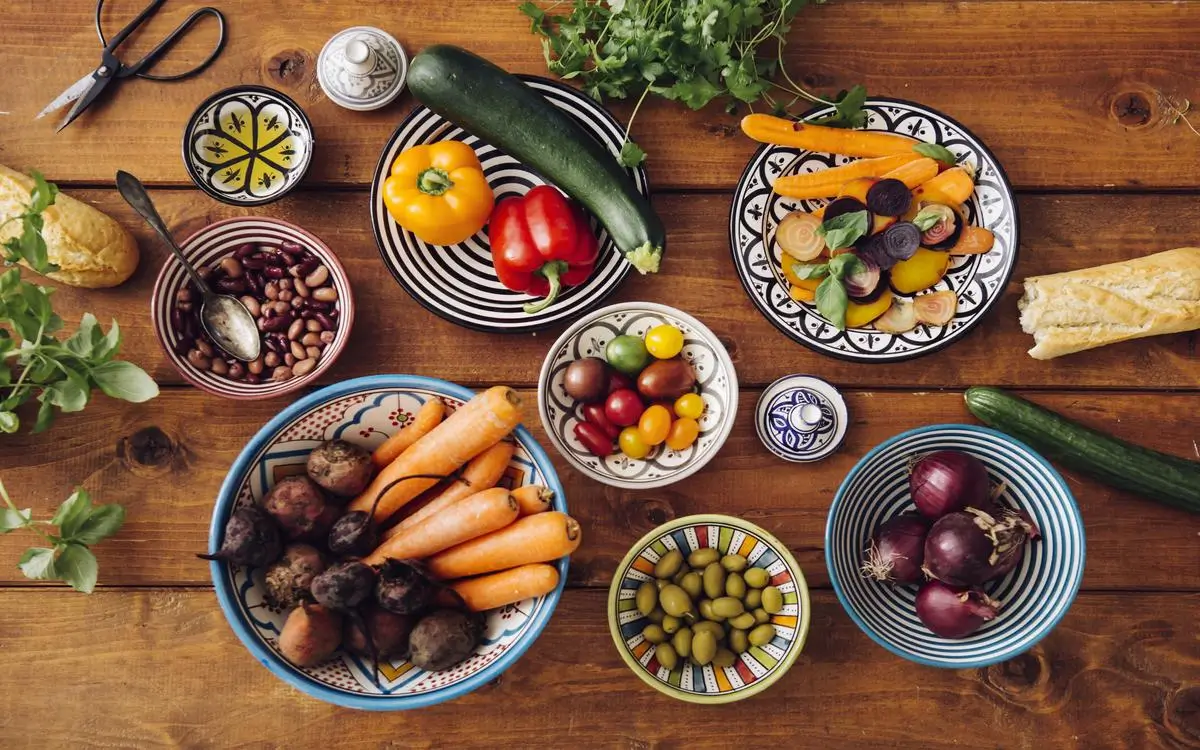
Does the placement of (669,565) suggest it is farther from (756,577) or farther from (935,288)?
(935,288)

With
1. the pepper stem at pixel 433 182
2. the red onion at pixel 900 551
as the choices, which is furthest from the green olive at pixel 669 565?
the pepper stem at pixel 433 182

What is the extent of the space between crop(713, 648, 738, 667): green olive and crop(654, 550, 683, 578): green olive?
151 mm

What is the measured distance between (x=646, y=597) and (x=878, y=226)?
0.76m

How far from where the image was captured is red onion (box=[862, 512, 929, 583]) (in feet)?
4.45

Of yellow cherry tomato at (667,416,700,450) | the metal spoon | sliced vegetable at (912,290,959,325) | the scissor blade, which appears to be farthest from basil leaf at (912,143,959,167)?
the scissor blade

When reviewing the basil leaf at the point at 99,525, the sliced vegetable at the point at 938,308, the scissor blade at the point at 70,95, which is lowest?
the basil leaf at the point at 99,525

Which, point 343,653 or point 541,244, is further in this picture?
point 541,244

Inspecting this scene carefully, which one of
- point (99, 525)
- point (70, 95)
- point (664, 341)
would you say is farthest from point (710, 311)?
point (70, 95)

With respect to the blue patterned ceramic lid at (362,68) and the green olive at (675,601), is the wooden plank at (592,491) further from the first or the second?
the blue patterned ceramic lid at (362,68)

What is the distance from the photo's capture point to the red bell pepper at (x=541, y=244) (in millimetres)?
1374

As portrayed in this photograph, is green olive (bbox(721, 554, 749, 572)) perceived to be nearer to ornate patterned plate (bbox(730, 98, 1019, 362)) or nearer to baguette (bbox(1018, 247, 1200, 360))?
ornate patterned plate (bbox(730, 98, 1019, 362))

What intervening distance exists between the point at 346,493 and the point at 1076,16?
5.20ft

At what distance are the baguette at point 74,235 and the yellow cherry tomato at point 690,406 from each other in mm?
997

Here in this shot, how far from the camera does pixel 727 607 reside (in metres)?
1.32
